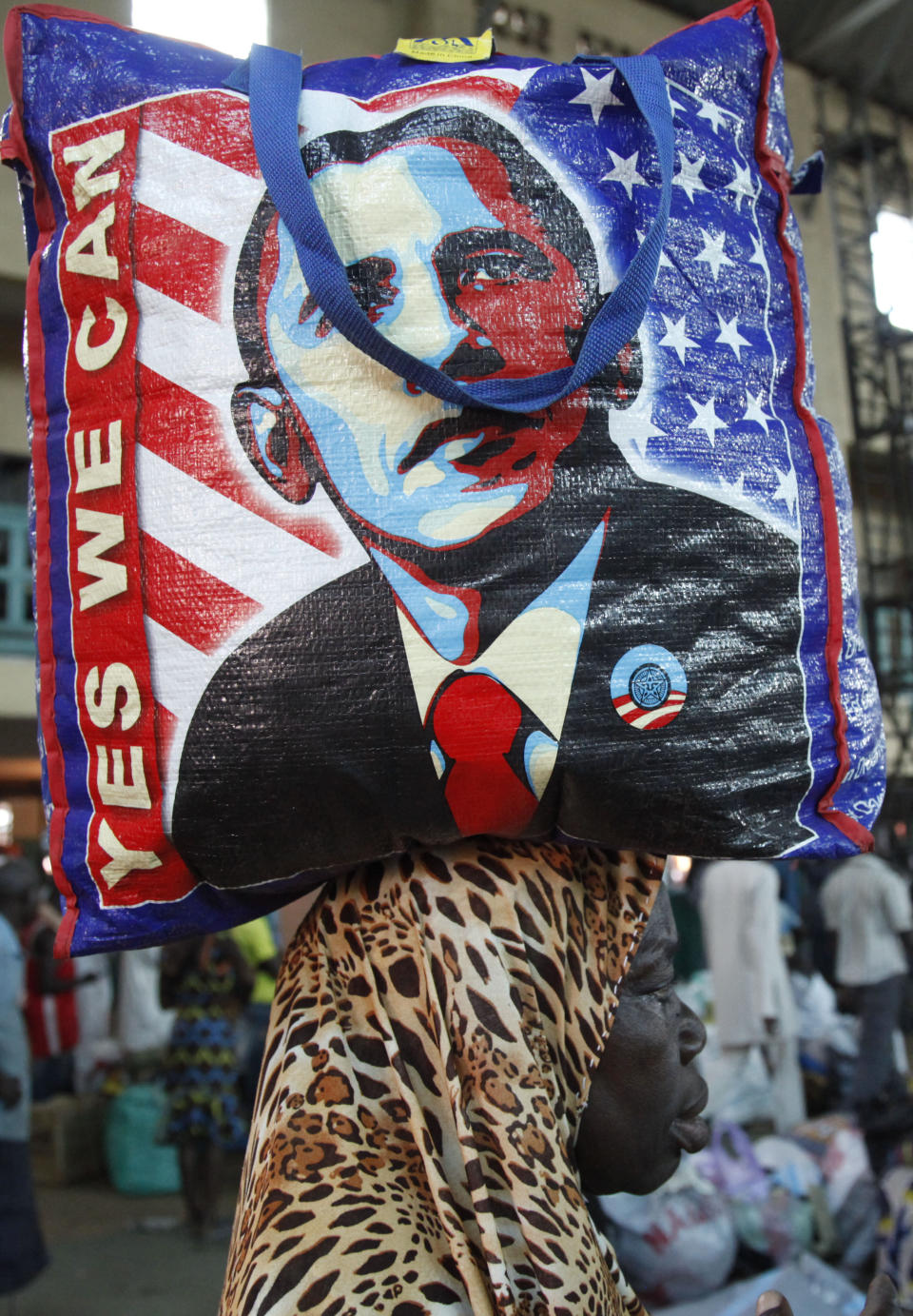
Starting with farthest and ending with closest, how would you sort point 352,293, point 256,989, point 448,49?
point 256,989 < point 448,49 < point 352,293

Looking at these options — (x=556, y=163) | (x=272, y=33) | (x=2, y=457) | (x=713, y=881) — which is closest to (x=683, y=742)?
(x=556, y=163)

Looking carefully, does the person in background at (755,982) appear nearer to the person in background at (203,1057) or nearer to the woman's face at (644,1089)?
the person in background at (203,1057)

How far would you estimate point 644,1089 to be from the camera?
3.70 feet

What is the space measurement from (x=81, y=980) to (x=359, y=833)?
4.91 m

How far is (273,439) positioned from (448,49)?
0.46 m

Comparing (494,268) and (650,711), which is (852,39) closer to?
(494,268)

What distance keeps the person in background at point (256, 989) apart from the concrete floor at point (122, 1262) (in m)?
0.54

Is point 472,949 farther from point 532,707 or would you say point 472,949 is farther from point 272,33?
point 272,33

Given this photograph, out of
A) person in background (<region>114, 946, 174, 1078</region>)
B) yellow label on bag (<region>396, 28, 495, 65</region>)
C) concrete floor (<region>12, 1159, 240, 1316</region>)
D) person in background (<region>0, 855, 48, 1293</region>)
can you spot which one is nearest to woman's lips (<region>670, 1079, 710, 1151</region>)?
yellow label on bag (<region>396, 28, 495, 65</region>)

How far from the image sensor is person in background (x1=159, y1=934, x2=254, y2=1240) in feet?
14.2

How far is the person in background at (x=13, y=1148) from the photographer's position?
11.5ft

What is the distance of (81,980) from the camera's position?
538 cm

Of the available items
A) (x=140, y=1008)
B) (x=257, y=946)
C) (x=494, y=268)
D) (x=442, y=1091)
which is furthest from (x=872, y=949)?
(x=494, y=268)

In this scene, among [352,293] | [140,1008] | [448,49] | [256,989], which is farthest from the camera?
[140,1008]
